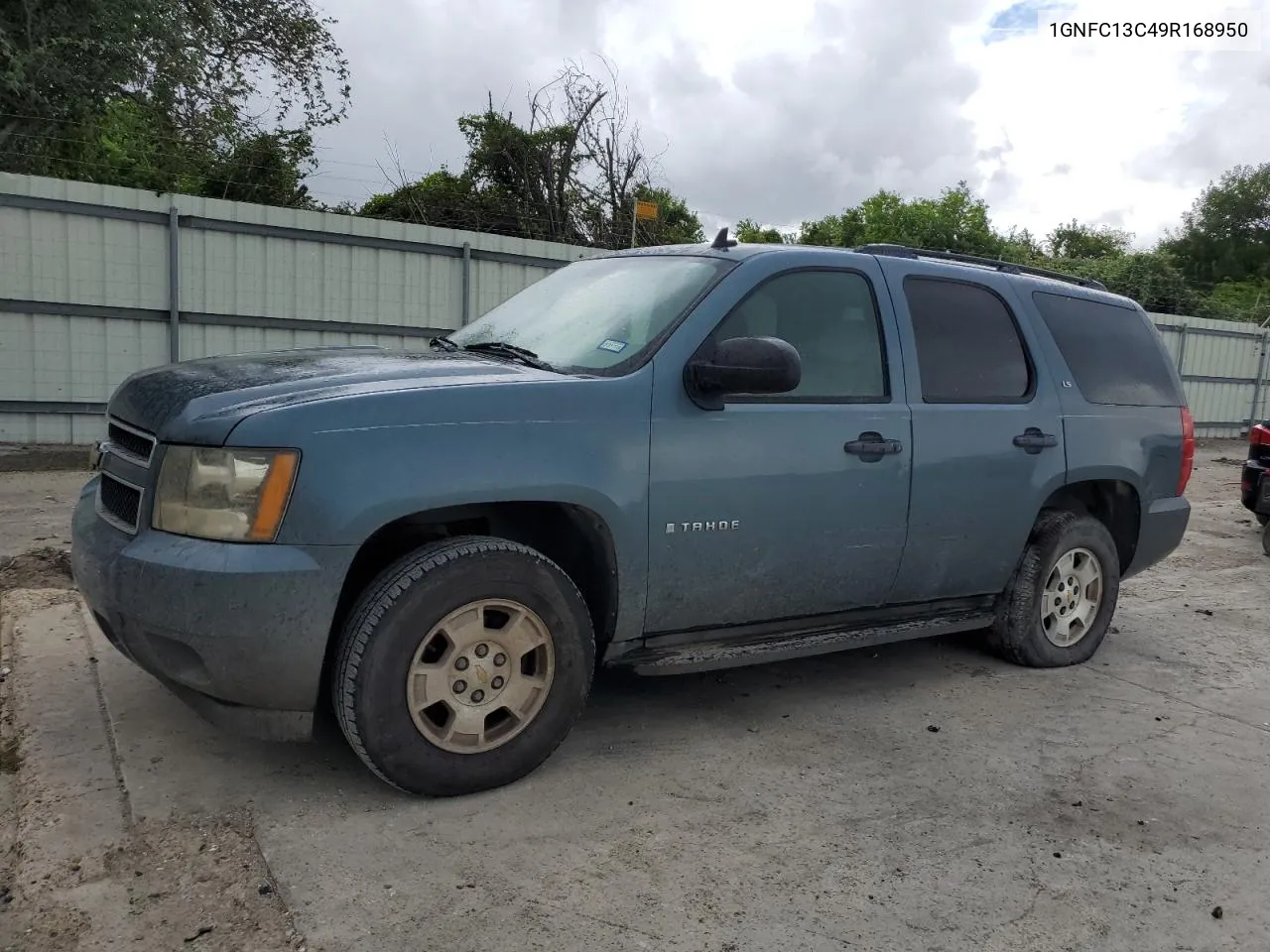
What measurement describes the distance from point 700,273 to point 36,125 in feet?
41.3

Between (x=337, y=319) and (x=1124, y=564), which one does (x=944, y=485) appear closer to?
(x=1124, y=564)

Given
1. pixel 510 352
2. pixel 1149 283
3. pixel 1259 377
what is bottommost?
pixel 510 352

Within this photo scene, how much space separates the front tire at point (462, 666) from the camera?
3.12 metres

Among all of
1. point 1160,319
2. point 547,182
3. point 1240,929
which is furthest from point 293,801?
point 1160,319

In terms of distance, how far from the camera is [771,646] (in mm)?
3979

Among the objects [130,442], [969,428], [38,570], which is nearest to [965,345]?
[969,428]

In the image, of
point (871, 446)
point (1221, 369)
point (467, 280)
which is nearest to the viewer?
point (871, 446)

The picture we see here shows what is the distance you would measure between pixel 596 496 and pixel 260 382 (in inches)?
44.5

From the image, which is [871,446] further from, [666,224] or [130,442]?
[666,224]

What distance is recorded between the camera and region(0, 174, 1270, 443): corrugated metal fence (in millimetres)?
9922

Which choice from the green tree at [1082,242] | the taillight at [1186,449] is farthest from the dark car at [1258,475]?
the green tree at [1082,242]

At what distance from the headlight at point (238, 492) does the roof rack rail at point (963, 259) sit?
8.59ft

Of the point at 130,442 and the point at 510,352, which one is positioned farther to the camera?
the point at 510,352

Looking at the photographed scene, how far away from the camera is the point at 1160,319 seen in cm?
1900
